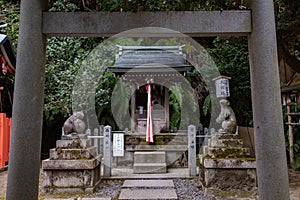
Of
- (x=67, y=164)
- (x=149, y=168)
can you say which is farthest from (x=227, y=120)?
(x=67, y=164)

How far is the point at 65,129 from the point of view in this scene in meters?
5.05

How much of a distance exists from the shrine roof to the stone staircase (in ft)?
8.59

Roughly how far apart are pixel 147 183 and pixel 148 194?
0.88 meters

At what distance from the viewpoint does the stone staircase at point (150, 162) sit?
22.3ft

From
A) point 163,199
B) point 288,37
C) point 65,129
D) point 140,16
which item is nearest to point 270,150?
point 140,16

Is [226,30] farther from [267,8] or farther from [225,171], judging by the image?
[225,171]

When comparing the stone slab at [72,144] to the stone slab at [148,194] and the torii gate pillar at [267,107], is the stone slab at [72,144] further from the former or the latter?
the torii gate pillar at [267,107]

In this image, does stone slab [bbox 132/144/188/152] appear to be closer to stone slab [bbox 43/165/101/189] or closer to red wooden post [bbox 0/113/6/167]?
stone slab [bbox 43/165/101/189]

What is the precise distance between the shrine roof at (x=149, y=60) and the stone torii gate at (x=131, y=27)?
5414mm

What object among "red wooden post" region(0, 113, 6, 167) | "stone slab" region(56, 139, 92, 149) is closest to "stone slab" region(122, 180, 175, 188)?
"stone slab" region(56, 139, 92, 149)

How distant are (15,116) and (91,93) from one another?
6228 millimetres

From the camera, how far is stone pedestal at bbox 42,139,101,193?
470 cm

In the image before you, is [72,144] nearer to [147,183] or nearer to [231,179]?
[147,183]

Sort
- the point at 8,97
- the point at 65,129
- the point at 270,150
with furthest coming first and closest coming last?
1. the point at 8,97
2. the point at 65,129
3. the point at 270,150
